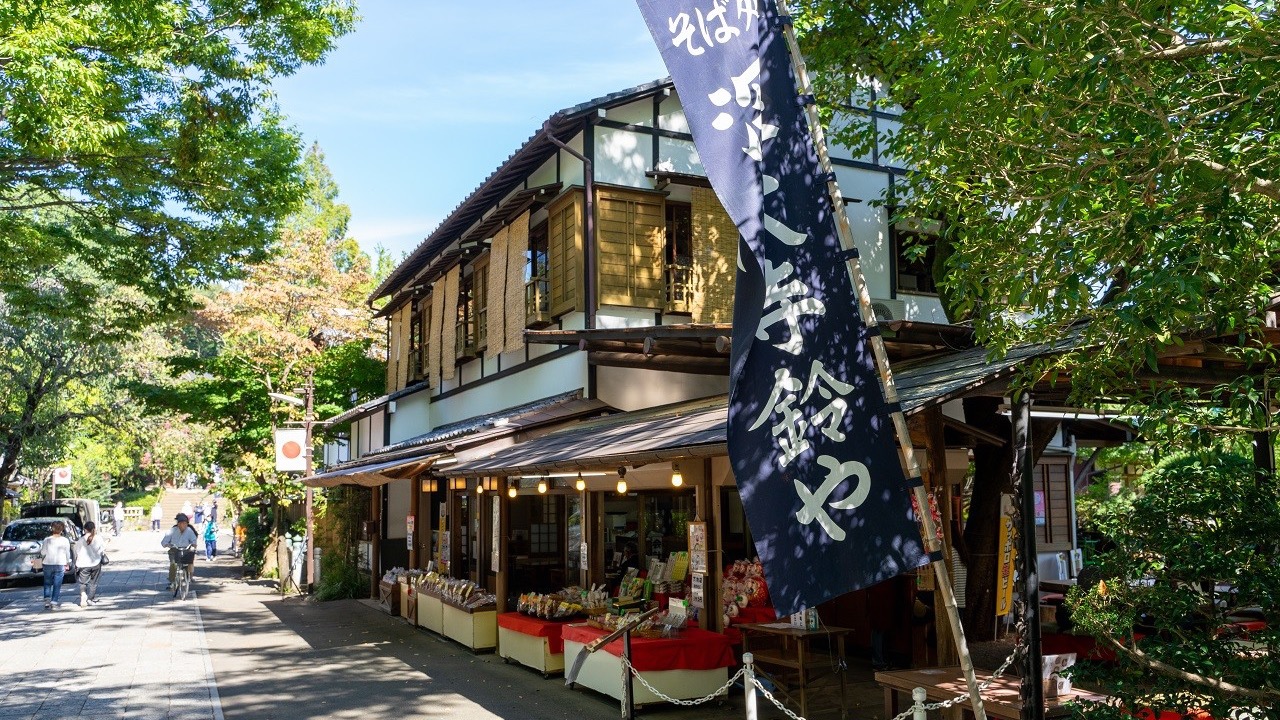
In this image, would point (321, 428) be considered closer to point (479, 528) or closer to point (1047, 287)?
point (479, 528)

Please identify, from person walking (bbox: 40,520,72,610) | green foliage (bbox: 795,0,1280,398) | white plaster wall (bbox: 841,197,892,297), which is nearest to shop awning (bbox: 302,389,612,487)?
white plaster wall (bbox: 841,197,892,297)

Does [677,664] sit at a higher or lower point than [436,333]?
lower

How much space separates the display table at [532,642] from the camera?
41.0 ft

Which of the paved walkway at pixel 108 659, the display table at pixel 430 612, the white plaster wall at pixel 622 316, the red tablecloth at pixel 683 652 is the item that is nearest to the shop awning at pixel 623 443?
the white plaster wall at pixel 622 316

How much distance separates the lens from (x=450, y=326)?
21.8 m

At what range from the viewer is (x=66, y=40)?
10.9m

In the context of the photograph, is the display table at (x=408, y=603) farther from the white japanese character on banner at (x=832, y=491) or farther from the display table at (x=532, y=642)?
the white japanese character on banner at (x=832, y=491)

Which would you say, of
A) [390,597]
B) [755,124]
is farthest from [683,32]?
[390,597]

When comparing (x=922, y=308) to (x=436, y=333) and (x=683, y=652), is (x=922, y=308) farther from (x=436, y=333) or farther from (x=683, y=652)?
(x=436, y=333)

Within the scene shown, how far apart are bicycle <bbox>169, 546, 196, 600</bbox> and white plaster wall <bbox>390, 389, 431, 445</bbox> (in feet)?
18.1

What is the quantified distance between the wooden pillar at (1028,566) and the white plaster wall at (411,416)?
61.2 feet

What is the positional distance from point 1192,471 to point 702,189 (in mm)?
11651

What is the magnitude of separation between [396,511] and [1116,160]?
2303 cm

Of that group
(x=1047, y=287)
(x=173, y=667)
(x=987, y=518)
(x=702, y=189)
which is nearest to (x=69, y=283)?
(x=173, y=667)
